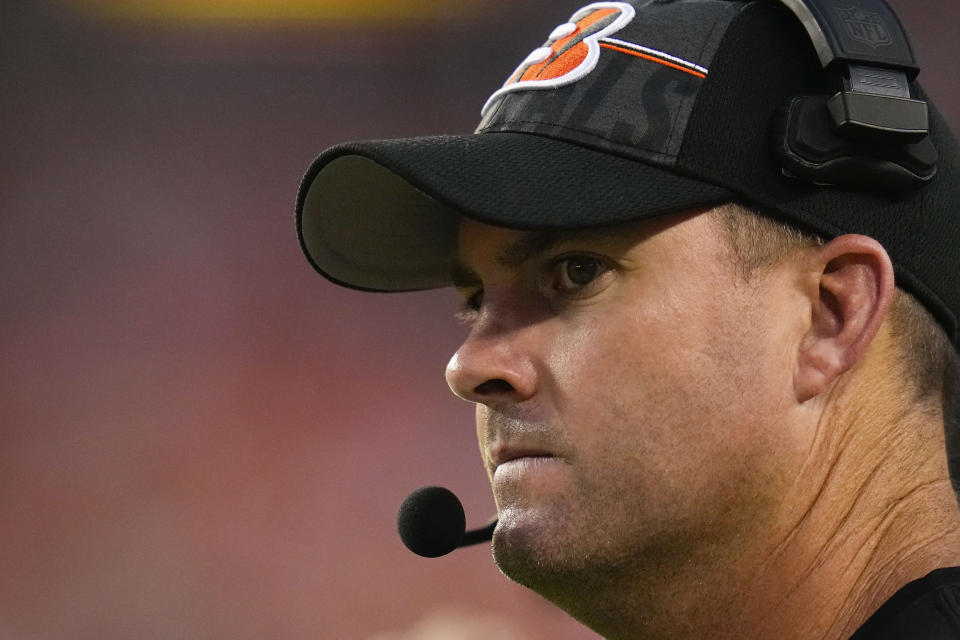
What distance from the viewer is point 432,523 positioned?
1051mm

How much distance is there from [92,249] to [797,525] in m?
2.45

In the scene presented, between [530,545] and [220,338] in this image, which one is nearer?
[530,545]

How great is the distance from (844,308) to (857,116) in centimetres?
14

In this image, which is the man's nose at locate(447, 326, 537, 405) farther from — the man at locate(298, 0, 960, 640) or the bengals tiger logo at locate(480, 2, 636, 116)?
the bengals tiger logo at locate(480, 2, 636, 116)

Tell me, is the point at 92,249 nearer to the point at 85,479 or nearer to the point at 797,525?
the point at 85,479

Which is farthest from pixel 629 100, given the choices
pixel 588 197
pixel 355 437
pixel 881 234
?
pixel 355 437

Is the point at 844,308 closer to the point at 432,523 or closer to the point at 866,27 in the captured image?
the point at 866,27

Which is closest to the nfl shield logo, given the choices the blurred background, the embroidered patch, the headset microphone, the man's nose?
the embroidered patch

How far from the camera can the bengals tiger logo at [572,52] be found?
3.01ft

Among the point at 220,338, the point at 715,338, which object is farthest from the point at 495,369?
the point at 220,338

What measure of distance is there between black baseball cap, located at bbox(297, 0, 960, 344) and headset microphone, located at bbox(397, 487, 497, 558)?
0.31 metres

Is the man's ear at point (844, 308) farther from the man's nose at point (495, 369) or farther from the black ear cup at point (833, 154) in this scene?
the man's nose at point (495, 369)

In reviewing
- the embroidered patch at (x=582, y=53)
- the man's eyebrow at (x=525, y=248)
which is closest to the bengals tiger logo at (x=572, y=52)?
the embroidered patch at (x=582, y=53)

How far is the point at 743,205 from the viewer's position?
2.83 feet
